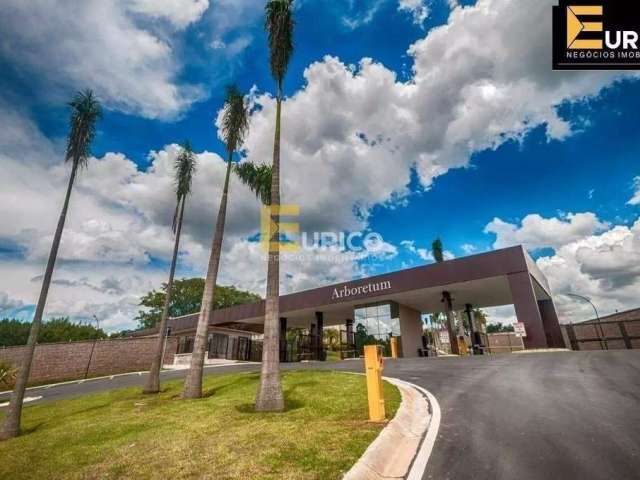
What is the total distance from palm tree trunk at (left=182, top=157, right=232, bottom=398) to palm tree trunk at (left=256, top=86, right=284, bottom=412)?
126 inches

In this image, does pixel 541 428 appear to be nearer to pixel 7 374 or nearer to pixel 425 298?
pixel 425 298

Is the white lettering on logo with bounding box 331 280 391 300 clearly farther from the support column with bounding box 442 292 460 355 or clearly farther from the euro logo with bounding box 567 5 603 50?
the euro logo with bounding box 567 5 603 50

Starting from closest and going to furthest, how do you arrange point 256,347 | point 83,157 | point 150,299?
1. point 83,157
2. point 256,347
3. point 150,299

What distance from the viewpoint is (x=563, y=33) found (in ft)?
38.5

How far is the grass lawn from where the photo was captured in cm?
446

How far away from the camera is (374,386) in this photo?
20.6 ft

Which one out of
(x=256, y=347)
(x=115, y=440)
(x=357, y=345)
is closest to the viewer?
(x=115, y=440)

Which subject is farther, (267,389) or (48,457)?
(267,389)

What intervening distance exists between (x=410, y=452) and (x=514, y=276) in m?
19.3

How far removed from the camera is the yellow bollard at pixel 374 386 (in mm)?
6129

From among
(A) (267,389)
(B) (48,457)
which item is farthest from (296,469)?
(B) (48,457)

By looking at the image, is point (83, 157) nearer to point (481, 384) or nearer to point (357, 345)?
point (481, 384)

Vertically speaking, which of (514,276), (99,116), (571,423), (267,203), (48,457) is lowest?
(48,457)

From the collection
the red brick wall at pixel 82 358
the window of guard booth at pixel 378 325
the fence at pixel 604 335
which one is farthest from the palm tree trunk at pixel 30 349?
the fence at pixel 604 335
